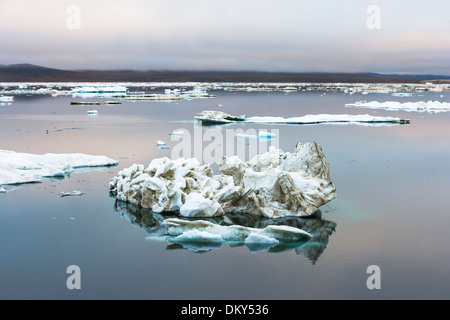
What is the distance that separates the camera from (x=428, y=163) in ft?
62.4

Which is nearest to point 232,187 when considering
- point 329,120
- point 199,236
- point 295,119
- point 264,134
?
point 199,236

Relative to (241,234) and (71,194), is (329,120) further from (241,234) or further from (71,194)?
(241,234)

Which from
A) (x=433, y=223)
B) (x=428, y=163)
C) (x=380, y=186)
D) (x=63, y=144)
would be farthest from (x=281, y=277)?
(x=63, y=144)

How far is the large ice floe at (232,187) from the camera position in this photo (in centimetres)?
1150

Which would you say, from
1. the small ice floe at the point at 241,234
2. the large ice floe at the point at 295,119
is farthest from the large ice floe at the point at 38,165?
the large ice floe at the point at 295,119

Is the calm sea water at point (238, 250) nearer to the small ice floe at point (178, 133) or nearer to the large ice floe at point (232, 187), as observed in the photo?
the large ice floe at point (232, 187)

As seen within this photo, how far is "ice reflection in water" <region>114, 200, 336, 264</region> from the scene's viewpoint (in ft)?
31.2

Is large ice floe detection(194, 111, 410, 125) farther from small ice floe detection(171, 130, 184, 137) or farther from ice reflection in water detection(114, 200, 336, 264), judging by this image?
ice reflection in water detection(114, 200, 336, 264)

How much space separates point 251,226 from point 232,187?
124 cm

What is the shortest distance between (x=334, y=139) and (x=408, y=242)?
15745mm

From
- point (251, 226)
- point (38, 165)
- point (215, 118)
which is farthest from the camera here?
point (215, 118)

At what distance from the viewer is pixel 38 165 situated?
15.7m

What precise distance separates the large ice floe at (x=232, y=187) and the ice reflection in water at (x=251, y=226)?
0.22 meters
